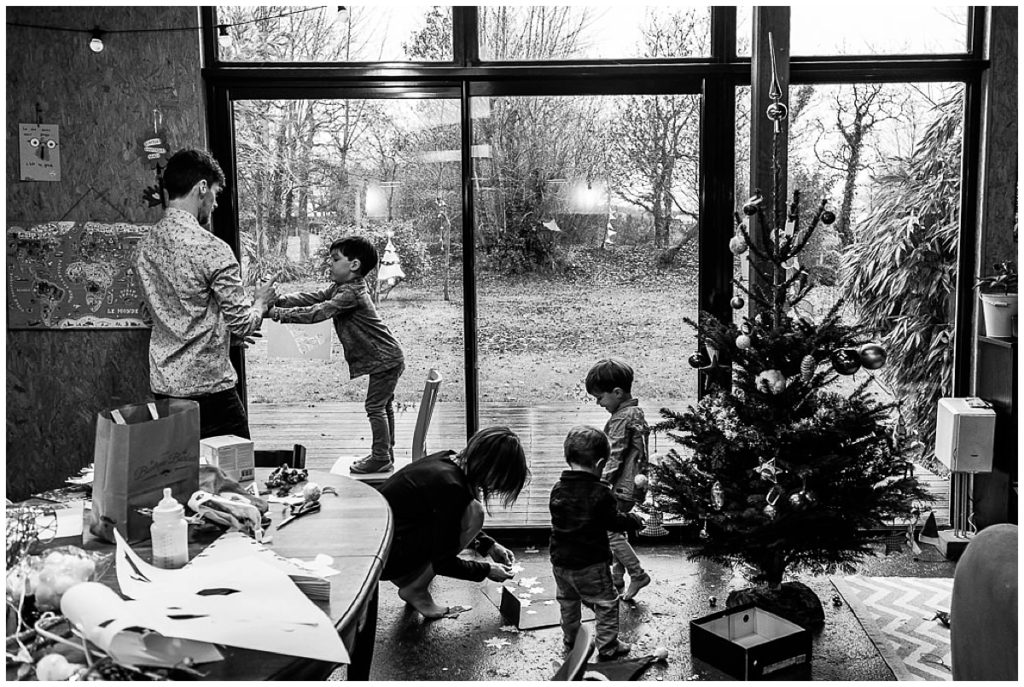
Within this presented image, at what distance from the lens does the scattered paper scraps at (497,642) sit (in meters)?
3.08

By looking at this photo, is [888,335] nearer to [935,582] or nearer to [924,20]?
[935,582]

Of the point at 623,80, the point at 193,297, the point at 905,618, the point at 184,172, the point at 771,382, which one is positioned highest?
the point at 623,80

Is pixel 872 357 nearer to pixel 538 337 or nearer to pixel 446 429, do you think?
pixel 538 337

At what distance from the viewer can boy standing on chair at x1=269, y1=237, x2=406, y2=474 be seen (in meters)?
3.95

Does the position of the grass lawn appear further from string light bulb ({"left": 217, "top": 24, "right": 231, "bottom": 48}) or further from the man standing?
string light bulb ({"left": 217, "top": 24, "right": 231, "bottom": 48})

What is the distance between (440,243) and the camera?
4.06m

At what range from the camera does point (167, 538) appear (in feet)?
5.74

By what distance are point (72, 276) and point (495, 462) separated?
2118 mm

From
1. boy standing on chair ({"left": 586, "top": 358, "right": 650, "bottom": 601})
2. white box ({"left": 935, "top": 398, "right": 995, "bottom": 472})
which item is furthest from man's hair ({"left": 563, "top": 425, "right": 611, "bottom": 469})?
white box ({"left": 935, "top": 398, "right": 995, "bottom": 472})

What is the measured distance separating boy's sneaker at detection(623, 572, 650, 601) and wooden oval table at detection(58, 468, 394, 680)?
1224 millimetres

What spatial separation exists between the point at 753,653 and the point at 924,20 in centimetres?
278

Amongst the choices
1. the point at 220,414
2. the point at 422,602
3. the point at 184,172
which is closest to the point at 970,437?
the point at 422,602

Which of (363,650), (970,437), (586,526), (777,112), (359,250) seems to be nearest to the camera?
(363,650)

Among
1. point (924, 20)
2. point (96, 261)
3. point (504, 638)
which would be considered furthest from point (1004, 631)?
point (96, 261)
